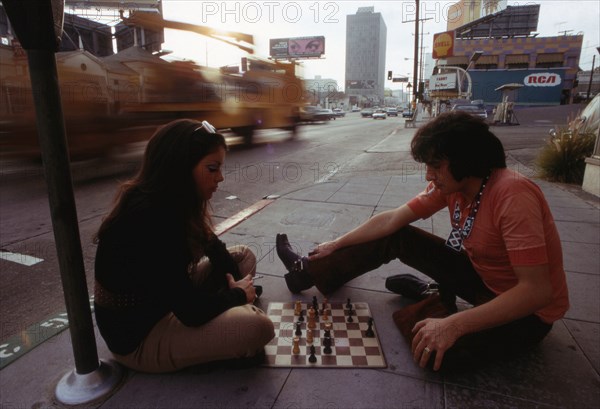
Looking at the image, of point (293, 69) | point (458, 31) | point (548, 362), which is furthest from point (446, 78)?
point (548, 362)

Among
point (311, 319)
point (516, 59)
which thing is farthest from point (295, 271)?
point (516, 59)

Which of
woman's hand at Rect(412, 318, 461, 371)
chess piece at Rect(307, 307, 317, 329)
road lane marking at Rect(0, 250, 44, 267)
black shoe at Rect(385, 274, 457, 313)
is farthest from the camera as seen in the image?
road lane marking at Rect(0, 250, 44, 267)

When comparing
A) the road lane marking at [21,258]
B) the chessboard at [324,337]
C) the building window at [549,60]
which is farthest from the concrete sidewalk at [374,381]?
the building window at [549,60]

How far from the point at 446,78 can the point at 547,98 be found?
13751 millimetres

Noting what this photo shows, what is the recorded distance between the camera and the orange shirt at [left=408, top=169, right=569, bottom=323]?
1622mm

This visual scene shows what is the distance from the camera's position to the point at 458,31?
2018 inches

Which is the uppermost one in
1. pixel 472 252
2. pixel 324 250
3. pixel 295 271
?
pixel 472 252

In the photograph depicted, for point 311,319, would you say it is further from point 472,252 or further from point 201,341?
point 472,252

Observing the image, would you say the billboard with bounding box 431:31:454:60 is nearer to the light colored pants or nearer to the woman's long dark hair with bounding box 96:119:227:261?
the woman's long dark hair with bounding box 96:119:227:261

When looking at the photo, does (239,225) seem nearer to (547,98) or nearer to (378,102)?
(547,98)

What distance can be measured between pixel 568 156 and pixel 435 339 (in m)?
7.17

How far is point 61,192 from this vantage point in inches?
61.5

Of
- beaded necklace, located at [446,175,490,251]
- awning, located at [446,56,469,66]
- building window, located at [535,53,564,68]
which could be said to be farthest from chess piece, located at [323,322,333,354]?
building window, located at [535,53,564,68]

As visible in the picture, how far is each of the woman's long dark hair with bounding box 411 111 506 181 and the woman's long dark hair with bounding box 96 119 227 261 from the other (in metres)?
1.06
